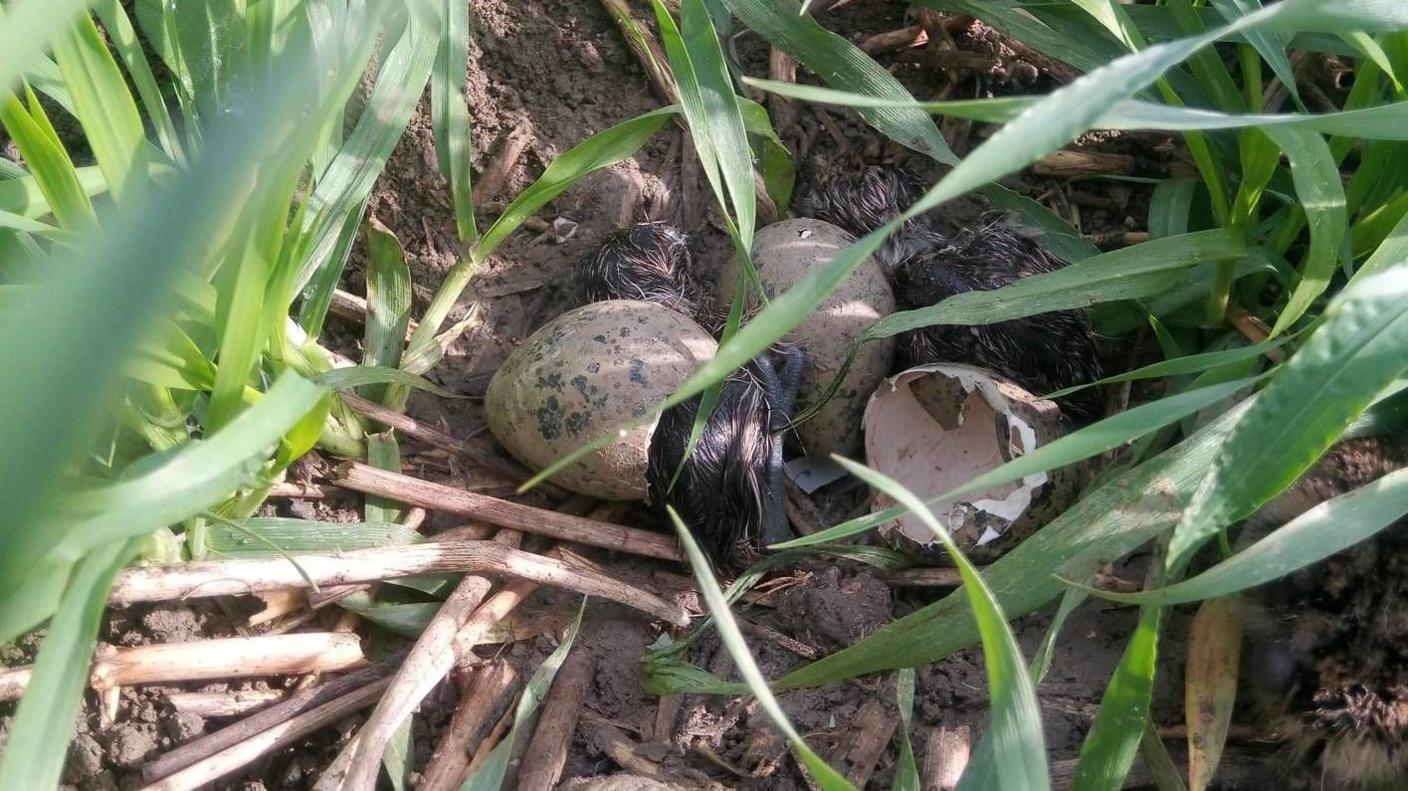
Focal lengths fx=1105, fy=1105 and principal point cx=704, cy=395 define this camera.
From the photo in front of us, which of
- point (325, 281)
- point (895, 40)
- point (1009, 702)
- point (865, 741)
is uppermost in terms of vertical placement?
point (895, 40)

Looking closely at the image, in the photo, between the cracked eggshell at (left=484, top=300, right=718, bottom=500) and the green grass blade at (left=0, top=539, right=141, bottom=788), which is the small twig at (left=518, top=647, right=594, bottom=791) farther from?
the green grass blade at (left=0, top=539, right=141, bottom=788)

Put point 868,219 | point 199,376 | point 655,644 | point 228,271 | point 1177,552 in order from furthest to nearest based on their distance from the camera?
point 868,219
point 655,644
point 199,376
point 228,271
point 1177,552

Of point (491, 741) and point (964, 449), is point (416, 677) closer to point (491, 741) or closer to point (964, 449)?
point (491, 741)

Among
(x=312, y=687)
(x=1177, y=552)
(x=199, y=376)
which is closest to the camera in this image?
(x=1177, y=552)

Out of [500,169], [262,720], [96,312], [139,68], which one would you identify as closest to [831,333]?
[500,169]

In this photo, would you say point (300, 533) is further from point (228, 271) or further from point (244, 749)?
point (228, 271)

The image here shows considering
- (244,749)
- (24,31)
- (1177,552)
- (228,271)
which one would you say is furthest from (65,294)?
(244,749)

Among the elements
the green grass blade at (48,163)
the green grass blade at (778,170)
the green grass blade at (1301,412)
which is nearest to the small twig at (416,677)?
the green grass blade at (48,163)
